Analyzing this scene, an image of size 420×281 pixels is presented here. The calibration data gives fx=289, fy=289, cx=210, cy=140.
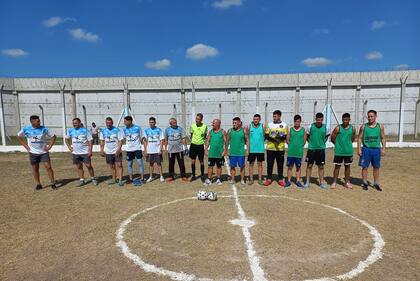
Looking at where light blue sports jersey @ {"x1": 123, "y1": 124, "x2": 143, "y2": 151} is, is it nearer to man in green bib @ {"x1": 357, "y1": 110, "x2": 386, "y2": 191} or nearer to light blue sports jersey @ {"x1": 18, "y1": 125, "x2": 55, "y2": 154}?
light blue sports jersey @ {"x1": 18, "y1": 125, "x2": 55, "y2": 154}

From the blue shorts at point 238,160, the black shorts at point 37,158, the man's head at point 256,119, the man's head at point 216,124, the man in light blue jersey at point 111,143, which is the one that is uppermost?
the man's head at point 256,119

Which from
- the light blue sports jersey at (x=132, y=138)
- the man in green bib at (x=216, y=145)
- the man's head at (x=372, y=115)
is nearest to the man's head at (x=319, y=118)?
the man's head at (x=372, y=115)

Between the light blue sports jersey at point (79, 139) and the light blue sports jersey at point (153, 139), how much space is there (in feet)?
5.47

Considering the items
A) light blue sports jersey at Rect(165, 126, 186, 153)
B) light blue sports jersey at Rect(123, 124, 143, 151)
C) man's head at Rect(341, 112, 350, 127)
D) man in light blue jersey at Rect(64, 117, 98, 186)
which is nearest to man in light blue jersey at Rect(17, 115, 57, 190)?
man in light blue jersey at Rect(64, 117, 98, 186)

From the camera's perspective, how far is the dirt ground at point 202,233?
381cm

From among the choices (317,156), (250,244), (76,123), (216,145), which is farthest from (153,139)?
(250,244)

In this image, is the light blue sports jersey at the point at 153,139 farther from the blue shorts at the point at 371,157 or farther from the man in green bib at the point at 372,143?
the blue shorts at the point at 371,157

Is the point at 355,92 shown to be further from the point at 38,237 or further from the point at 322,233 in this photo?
the point at 38,237

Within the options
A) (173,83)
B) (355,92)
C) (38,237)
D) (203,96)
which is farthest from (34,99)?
Answer: (355,92)

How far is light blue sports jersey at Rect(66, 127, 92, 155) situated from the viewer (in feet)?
27.0

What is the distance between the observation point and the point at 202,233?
493cm

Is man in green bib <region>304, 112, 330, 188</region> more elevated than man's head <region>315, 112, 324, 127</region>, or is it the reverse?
man's head <region>315, 112, 324, 127</region>

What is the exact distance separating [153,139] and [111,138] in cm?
120

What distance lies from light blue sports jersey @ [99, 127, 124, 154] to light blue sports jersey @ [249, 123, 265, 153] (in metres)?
3.72
